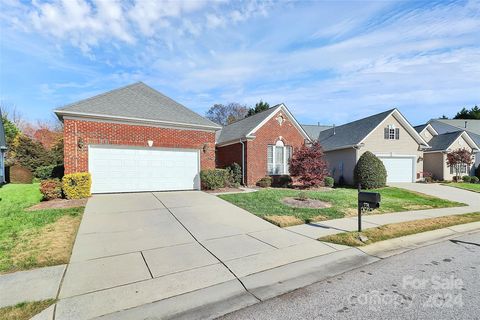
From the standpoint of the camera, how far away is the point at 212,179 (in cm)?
1428

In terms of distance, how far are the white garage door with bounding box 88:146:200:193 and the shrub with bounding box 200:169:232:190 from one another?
0.47 meters

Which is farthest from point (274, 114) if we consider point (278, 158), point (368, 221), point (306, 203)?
point (368, 221)

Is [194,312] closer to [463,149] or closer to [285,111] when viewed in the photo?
[285,111]

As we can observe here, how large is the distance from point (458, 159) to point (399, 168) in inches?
215

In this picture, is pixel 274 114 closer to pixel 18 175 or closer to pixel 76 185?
pixel 76 185

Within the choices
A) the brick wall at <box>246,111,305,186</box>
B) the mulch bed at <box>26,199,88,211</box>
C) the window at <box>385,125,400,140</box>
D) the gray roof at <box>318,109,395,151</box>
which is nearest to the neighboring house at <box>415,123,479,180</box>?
the window at <box>385,125,400,140</box>

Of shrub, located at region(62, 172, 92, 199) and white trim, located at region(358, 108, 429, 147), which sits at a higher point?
white trim, located at region(358, 108, 429, 147)

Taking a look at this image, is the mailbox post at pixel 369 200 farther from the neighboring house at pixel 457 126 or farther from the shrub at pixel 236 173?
the neighboring house at pixel 457 126

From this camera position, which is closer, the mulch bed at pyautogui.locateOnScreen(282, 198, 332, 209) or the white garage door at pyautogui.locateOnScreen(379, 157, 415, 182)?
the mulch bed at pyautogui.locateOnScreen(282, 198, 332, 209)

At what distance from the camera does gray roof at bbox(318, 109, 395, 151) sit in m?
20.7

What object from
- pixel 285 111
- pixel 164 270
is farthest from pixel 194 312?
pixel 285 111

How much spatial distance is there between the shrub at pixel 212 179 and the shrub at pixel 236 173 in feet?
4.51

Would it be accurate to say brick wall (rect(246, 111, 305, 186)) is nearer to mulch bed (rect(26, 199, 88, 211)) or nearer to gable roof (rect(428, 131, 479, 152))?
mulch bed (rect(26, 199, 88, 211))

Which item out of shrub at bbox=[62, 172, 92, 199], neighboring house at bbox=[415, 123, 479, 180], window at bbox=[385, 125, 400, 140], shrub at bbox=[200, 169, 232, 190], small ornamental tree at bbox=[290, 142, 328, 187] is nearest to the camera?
shrub at bbox=[62, 172, 92, 199]
